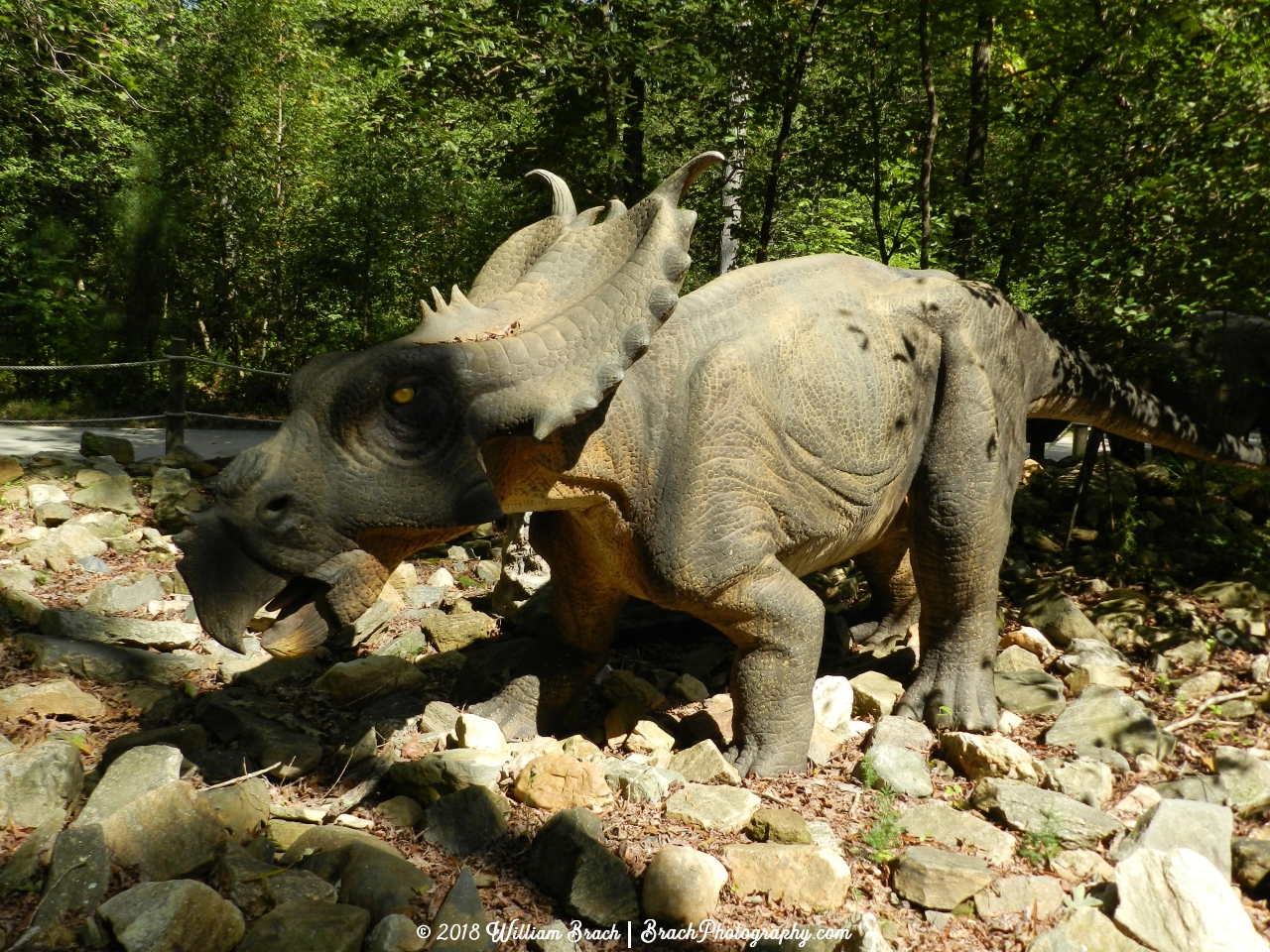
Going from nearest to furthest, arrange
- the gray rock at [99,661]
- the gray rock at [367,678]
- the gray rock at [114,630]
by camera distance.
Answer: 1. the gray rock at [99,661]
2. the gray rock at [367,678]
3. the gray rock at [114,630]

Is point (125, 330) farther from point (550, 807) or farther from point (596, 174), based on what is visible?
point (550, 807)

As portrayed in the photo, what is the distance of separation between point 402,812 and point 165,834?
0.71 metres

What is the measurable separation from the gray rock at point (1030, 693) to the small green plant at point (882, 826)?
99cm

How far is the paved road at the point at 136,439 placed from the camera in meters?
9.70

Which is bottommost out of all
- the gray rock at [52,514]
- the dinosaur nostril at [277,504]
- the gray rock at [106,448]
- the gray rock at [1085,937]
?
the gray rock at [106,448]

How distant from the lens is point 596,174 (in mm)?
6773

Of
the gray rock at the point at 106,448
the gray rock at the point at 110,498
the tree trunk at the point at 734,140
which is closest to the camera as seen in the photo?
the gray rock at the point at 110,498

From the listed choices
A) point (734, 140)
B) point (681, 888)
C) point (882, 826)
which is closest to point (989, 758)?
point (882, 826)

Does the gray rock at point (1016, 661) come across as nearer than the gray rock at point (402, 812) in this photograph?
No

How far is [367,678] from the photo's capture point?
430 centimetres

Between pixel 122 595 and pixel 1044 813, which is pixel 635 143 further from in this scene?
pixel 1044 813

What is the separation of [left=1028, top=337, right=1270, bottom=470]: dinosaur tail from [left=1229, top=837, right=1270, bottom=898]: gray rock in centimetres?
189

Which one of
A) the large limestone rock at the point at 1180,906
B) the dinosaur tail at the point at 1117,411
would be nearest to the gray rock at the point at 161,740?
the large limestone rock at the point at 1180,906

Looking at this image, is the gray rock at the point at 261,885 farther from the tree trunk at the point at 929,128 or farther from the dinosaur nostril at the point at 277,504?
the tree trunk at the point at 929,128
